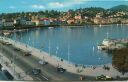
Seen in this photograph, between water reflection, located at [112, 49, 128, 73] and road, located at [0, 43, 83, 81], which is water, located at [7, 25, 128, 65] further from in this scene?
water reflection, located at [112, 49, 128, 73]

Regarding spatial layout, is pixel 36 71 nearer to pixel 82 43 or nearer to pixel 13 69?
pixel 13 69

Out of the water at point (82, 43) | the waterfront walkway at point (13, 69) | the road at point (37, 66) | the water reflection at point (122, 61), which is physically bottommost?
the water at point (82, 43)

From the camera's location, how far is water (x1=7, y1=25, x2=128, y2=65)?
7941mm

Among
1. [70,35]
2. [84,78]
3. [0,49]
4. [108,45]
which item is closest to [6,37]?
[0,49]

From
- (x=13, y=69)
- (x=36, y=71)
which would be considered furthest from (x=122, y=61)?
(x=13, y=69)

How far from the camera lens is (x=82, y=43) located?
10070 mm

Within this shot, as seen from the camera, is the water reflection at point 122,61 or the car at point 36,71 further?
the car at point 36,71

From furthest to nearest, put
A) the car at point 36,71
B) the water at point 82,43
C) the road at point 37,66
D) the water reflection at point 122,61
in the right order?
the water at point 82,43 < the car at point 36,71 < the road at point 37,66 < the water reflection at point 122,61

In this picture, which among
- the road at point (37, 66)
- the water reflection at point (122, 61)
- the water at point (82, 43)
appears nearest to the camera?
the water reflection at point (122, 61)

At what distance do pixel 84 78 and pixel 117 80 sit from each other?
1.66 feet

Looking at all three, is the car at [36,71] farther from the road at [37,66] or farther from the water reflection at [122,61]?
the water reflection at [122,61]

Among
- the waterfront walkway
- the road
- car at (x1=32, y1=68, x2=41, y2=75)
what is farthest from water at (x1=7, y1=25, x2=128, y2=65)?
car at (x1=32, y1=68, x2=41, y2=75)

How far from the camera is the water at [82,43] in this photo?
7941 millimetres

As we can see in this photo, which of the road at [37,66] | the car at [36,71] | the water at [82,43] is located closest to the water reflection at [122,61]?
the road at [37,66]
